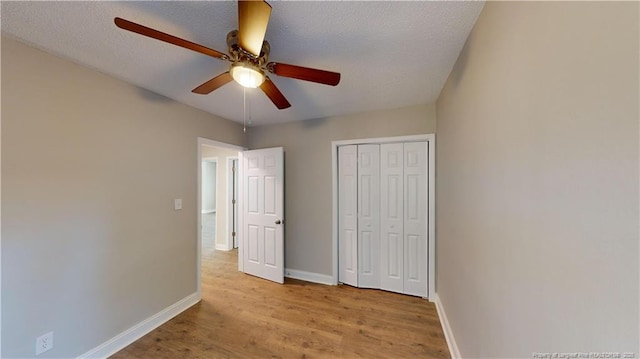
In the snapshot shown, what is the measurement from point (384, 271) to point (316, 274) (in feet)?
3.07

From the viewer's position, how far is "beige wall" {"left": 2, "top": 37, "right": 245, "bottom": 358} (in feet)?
4.57

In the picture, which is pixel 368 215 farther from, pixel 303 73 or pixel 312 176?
pixel 303 73

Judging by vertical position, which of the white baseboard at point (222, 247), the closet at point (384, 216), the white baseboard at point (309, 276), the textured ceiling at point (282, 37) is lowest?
the white baseboard at point (222, 247)

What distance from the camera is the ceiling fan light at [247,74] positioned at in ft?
4.24

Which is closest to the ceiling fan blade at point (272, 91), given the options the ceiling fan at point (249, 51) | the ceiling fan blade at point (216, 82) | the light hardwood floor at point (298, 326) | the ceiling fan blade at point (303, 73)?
the ceiling fan at point (249, 51)

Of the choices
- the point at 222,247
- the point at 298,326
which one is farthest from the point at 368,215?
the point at 222,247

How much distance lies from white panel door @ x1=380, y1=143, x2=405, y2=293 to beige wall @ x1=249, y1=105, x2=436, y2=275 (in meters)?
0.32

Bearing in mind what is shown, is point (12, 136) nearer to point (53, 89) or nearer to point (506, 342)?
point (53, 89)

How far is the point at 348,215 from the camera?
2988mm

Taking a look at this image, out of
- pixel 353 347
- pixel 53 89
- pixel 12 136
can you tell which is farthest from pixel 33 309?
pixel 353 347

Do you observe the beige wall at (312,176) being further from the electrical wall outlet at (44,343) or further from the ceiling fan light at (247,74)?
the electrical wall outlet at (44,343)

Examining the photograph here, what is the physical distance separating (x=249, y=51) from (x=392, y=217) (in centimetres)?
238

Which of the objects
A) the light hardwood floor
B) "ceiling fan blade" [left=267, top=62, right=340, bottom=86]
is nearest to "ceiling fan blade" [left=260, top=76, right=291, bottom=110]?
"ceiling fan blade" [left=267, top=62, right=340, bottom=86]

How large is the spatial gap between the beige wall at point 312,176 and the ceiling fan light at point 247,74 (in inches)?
66.7
